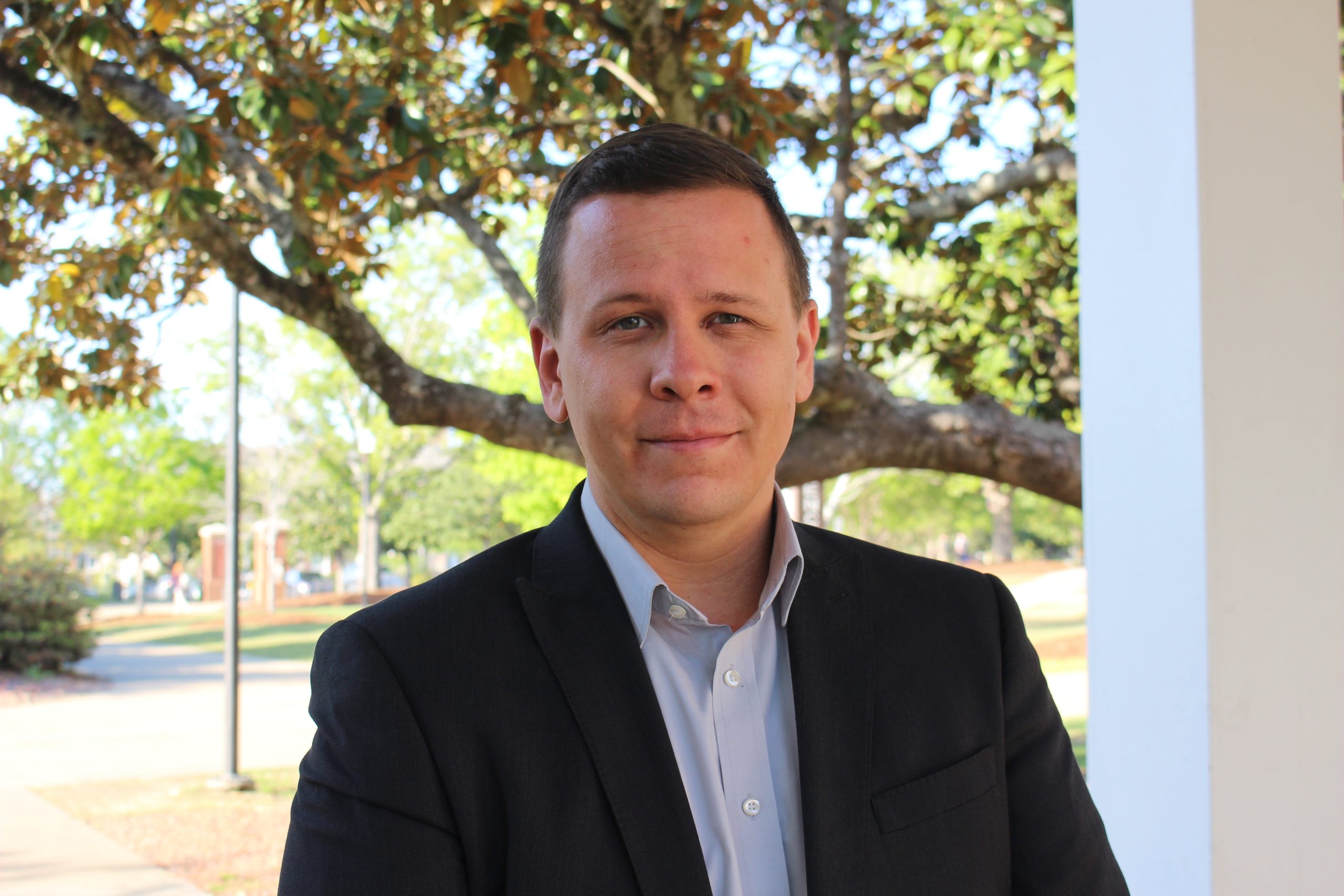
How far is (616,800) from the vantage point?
156 centimetres

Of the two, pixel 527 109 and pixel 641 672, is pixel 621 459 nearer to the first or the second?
pixel 641 672

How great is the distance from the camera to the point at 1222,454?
2.73m

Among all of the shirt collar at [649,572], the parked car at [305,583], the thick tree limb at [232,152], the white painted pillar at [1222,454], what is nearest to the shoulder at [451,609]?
the shirt collar at [649,572]

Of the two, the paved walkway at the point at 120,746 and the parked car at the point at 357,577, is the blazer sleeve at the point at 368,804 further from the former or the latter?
the parked car at the point at 357,577

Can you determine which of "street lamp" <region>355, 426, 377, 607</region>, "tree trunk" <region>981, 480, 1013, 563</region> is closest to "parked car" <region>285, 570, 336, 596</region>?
"street lamp" <region>355, 426, 377, 607</region>

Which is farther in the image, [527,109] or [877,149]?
[877,149]

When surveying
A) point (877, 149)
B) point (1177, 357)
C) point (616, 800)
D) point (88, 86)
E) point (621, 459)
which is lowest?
point (616, 800)

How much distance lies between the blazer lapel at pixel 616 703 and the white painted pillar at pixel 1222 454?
1627 mm

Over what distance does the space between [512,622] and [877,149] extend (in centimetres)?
757

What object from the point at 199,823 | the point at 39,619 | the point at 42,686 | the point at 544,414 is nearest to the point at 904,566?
the point at 544,414

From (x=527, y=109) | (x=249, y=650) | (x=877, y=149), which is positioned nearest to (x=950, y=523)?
(x=249, y=650)

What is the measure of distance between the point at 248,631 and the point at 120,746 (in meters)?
19.3

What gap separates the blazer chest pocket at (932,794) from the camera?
1.66 metres

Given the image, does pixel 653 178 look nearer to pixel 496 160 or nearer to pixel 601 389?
pixel 601 389
